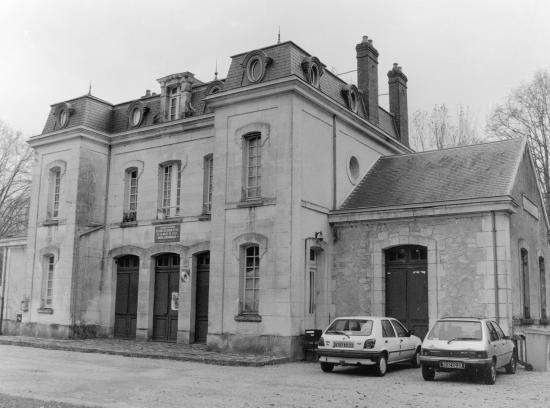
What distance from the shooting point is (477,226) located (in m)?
16.5

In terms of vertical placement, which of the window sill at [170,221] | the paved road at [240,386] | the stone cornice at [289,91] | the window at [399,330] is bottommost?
the paved road at [240,386]

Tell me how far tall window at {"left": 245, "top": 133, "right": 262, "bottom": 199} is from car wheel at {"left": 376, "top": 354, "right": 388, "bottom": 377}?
6698 mm

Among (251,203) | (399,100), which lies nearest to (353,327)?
(251,203)

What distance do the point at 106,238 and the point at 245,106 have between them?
821 cm

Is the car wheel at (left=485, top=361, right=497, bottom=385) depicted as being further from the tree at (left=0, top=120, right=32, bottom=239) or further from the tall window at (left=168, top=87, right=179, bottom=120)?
the tree at (left=0, top=120, right=32, bottom=239)

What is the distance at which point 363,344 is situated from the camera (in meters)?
13.7

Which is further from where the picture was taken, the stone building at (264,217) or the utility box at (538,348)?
the stone building at (264,217)

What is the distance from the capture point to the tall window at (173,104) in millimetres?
22656

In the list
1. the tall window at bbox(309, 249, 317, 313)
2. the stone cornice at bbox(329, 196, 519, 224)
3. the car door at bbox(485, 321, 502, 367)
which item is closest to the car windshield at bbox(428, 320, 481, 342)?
the car door at bbox(485, 321, 502, 367)

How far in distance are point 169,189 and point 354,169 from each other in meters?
6.73

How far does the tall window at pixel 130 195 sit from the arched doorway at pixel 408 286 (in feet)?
32.6

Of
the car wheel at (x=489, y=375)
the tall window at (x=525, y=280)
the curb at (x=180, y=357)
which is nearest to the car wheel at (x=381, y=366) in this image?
the car wheel at (x=489, y=375)

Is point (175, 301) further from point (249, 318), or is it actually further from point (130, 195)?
point (130, 195)

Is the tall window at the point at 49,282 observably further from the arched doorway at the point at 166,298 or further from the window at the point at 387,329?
the window at the point at 387,329
